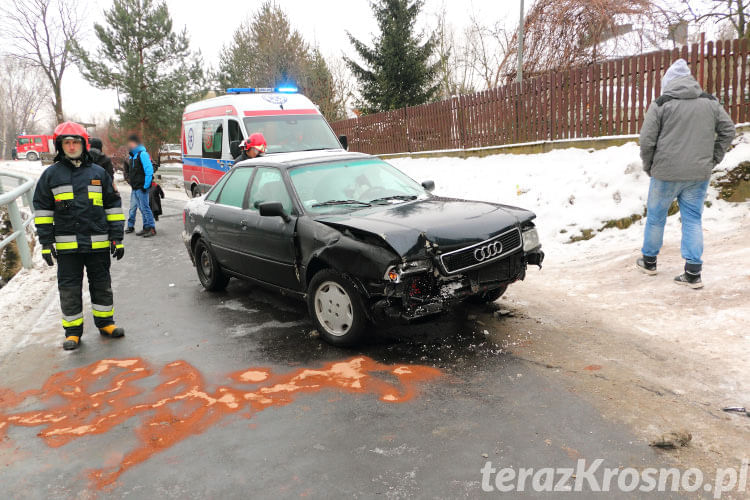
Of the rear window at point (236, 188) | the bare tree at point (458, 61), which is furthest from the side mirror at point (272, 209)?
the bare tree at point (458, 61)

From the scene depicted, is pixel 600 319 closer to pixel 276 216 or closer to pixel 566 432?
pixel 566 432

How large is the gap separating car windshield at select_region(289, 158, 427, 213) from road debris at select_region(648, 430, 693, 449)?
2974mm

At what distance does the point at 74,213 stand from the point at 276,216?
184 centimetres

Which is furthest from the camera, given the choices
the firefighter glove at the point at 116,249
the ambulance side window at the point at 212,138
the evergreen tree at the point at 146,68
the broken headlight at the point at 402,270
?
the evergreen tree at the point at 146,68

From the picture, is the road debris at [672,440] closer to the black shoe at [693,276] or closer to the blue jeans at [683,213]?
the black shoe at [693,276]

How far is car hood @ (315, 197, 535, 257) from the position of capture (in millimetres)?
4055

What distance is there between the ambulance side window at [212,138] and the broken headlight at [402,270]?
7.88 metres

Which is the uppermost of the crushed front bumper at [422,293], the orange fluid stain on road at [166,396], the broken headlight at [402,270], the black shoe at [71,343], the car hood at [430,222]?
the car hood at [430,222]

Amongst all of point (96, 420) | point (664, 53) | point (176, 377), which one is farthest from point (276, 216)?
point (664, 53)

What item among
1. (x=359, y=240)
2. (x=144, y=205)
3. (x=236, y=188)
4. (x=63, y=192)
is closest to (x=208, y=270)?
(x=236, y=188)

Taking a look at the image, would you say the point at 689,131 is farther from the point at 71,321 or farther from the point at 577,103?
the point at 71,321

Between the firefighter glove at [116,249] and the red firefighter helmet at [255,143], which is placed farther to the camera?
the red firefighter helmet at [255,143]

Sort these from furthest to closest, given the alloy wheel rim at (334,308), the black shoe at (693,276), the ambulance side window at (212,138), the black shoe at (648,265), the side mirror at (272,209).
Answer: the ambulance side window at (212,138) < the black shoe at (648,265) < the black shoe at (693,276) < the side mirror at (272,209) < the alloy wheel rim at (334,308)

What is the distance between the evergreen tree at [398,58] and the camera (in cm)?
2377
